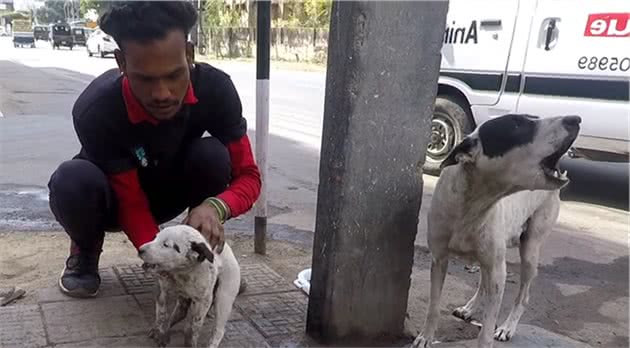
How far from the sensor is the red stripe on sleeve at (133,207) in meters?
2.39

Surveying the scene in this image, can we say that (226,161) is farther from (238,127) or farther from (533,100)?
(533,100)

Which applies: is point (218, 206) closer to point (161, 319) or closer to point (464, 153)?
point (161, 319)

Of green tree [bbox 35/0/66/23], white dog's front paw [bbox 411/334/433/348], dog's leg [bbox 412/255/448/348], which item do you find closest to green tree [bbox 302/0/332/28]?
green tree [bbox 35/0/66/23]

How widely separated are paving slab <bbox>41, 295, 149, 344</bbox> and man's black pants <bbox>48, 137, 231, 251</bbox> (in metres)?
0.28

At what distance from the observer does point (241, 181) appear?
2.50 metres

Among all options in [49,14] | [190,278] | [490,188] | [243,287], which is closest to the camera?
[190,278]

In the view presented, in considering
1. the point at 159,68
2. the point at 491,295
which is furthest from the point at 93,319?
the point at 491,295

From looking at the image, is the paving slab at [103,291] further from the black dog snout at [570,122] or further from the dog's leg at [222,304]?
the black dog snout at [570,122]

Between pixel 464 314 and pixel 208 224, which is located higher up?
pixel 208 224

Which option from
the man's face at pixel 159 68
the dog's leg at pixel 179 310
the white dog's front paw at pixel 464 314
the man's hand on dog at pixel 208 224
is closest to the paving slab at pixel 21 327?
the dog's leg at pixel 179 310

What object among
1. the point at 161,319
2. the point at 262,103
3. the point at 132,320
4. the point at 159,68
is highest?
the point at 159,68

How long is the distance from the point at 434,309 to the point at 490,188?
1.88 ft

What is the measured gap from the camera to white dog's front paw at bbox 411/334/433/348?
97.1 inches

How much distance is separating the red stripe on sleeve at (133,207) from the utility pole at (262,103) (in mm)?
903
